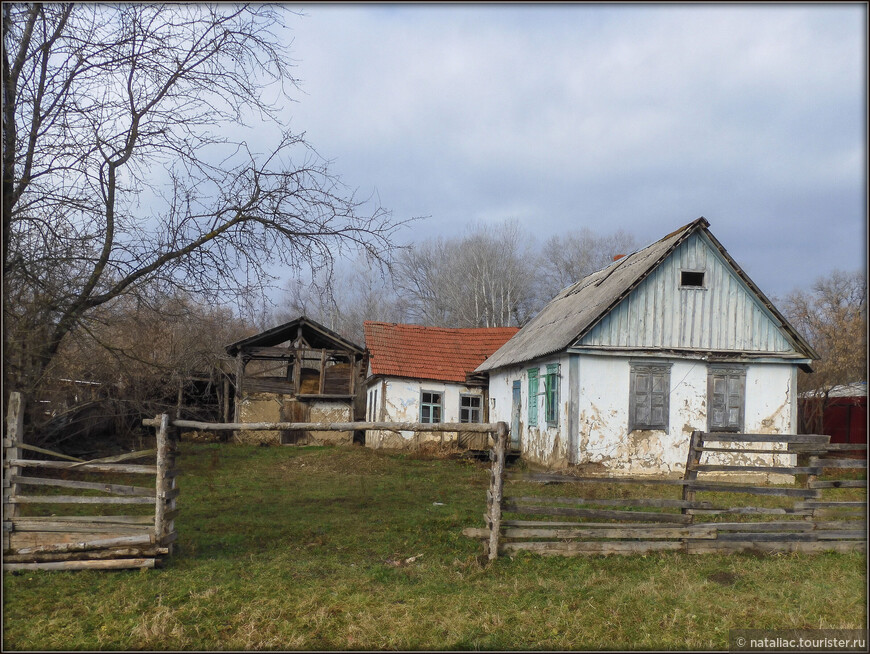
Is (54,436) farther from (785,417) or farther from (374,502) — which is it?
(785,417)

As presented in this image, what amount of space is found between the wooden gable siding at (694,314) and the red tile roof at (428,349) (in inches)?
356

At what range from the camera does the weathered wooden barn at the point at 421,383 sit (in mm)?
22719

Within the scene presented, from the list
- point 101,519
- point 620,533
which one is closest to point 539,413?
point 620,533

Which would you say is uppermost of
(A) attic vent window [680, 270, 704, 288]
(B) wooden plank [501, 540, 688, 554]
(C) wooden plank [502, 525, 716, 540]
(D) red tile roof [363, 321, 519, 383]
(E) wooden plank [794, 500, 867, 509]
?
(A) attic vent window [680, 270, 704, 288]

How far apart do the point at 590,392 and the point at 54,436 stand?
1261 centimetres

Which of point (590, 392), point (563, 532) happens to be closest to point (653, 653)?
point (563, 532)

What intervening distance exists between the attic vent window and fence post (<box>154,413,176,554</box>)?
12.2 metres

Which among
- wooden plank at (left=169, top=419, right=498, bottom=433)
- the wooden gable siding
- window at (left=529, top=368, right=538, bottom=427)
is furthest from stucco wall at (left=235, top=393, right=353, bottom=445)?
wooden plank at (left=169, top=419, right=498, bottom=433)

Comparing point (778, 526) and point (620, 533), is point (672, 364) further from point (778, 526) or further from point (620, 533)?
point (620, 533)

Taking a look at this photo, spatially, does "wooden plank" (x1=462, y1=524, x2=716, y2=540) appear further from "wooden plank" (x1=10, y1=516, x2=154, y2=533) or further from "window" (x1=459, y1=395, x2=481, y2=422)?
"window" (x1=459, y1=395, x2=481, y2=422)

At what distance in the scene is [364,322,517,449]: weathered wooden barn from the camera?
22.7m

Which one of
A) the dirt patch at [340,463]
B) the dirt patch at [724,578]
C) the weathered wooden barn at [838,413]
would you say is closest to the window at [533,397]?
the dirt patch at [340,463]

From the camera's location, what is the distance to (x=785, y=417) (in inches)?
619

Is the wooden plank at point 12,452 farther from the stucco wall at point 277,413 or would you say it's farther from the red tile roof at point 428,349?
the stucco wall at point 277,413
